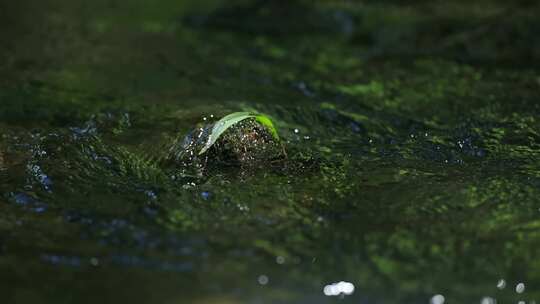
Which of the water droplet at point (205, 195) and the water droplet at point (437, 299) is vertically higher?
the water droplet at point (205, 195)

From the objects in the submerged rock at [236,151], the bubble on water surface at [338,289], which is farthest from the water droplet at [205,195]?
the bubble on water surface at [338,289]

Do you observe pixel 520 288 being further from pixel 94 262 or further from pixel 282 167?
pixel 94 262

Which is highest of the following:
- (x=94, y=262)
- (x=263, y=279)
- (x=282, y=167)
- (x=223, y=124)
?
(x=223, y=124)

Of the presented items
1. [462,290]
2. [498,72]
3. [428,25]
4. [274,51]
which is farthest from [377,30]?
[462,290]

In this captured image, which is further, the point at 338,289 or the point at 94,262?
the point at 94,262

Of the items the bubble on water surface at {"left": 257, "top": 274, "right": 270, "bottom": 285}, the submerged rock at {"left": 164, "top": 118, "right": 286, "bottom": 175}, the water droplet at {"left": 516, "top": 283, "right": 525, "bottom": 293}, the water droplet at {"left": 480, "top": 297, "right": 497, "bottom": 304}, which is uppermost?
the submerged rock at {"left": 164, "top": 118, "right": 286, "bottom": 175}

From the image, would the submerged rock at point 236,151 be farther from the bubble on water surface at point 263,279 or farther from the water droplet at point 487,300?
the water droplet at point 487,300

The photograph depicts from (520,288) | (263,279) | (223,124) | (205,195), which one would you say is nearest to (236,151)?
(223,124)

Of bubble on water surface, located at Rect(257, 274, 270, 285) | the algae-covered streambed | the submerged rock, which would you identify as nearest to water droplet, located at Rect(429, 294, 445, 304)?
the algae-covered streambed

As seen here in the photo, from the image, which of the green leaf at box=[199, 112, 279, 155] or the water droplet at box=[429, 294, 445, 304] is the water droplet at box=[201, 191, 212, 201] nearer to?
the green leaf at box=[199, 112, 279, 155]
